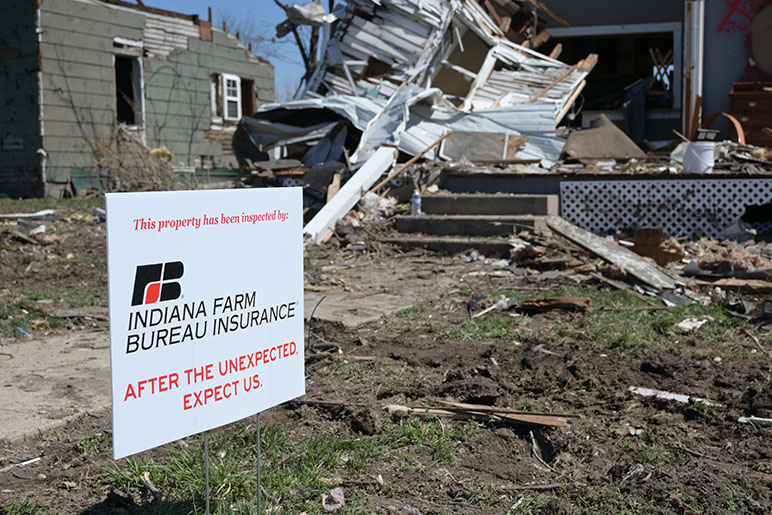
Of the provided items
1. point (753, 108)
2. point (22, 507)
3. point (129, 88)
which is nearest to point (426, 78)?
point (753, 108)

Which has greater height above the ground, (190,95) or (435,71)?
(190,95)

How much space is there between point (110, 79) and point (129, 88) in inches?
96.1

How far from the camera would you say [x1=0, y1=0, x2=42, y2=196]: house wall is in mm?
19281

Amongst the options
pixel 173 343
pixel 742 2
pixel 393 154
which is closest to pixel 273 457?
pixel 173 343

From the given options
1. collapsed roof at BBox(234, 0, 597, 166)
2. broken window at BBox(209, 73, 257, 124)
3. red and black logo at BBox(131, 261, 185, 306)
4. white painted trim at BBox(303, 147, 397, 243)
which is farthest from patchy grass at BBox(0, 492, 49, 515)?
broken window at BBox(209, 73, 257, 124)

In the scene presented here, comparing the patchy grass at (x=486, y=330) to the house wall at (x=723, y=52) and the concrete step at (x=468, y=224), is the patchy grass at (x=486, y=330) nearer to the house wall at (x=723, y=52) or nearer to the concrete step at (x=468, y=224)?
the concrete step at (x=468, y=224)

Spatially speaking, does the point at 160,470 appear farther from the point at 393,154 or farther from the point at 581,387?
the point at 393,154

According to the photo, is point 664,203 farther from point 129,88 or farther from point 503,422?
point 129,88

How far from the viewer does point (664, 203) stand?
1143 cm

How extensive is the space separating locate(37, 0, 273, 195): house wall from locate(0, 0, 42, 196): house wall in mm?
326

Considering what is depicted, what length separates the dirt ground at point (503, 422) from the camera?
335cm

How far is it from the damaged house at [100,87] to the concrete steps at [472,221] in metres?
9.84

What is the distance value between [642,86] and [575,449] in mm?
15990

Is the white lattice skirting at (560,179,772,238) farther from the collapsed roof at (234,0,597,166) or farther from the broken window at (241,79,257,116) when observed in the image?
the broken window at (241,79,257,116)
